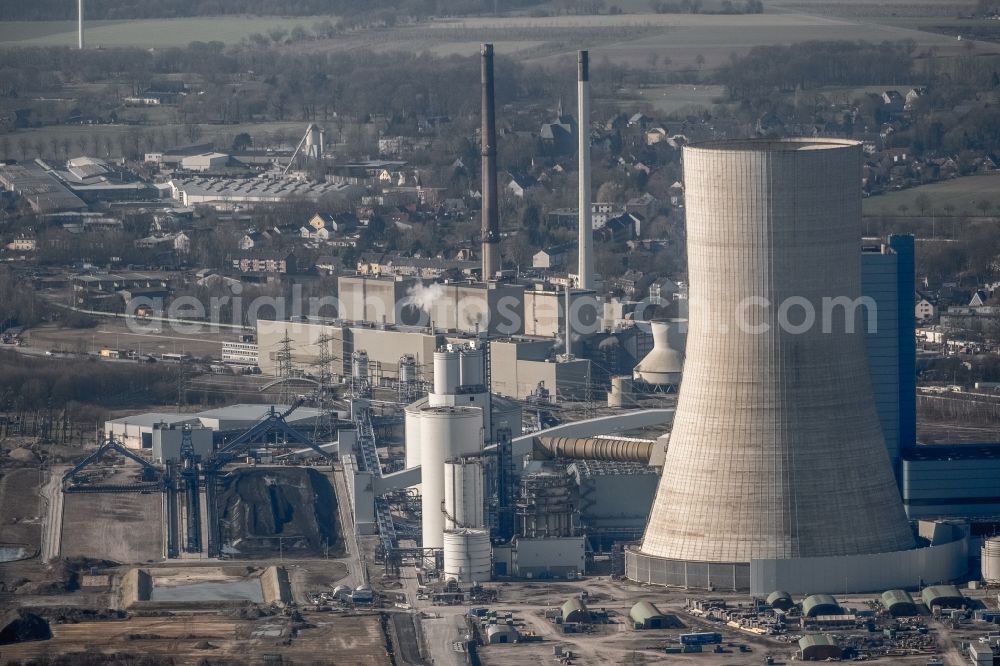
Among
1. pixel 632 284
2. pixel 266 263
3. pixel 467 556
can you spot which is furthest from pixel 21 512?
pixel 266 263

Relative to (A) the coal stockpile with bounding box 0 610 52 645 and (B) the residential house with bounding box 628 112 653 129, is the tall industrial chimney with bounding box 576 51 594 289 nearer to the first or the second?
(A) the coal stockpile with bounding box 0 610 52 645

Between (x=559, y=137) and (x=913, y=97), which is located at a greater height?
(x=913, y=97)

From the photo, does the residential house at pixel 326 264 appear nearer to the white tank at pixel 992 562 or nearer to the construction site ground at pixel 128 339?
the construction site ground at pixel 128 339

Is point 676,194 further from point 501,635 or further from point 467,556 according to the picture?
point 501,635

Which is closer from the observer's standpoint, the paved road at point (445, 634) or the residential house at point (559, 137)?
the paved road at point (445, 634)

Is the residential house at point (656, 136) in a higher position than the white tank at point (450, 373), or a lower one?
higher

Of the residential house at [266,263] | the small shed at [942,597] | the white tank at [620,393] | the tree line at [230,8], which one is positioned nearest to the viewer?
the small shed at [942,597]

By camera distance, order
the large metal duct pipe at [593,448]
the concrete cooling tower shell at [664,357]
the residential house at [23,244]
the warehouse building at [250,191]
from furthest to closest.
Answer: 1. the warehouse building at [250,191]
2. the residential house at [23,244]
3. the concrete cooling tower shell at [664,357]
4. the large metal duct pipe at [593,448]

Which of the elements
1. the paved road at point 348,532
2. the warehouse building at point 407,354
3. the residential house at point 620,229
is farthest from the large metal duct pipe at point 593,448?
the residential house at point 620,229
